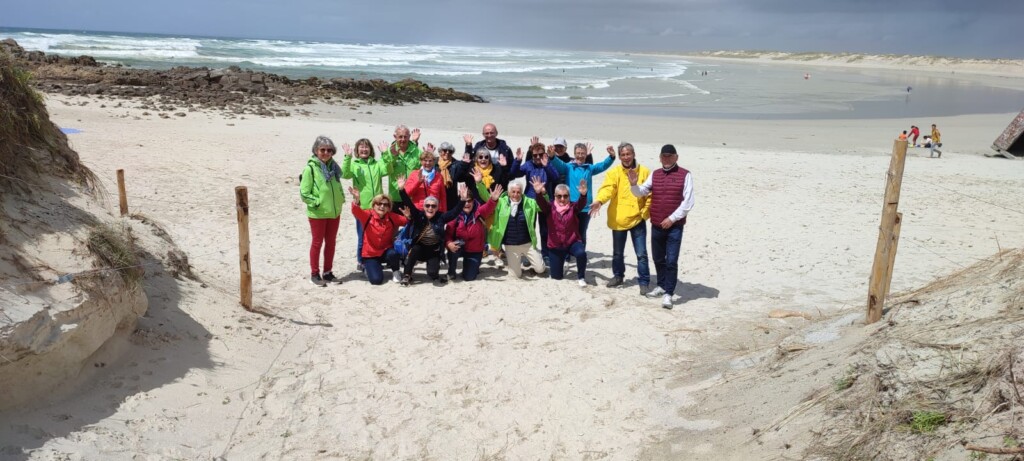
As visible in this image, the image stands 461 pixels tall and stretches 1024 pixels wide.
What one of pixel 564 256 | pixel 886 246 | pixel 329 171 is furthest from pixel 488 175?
pixel 886 246

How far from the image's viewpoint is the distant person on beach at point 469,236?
819 centimetres

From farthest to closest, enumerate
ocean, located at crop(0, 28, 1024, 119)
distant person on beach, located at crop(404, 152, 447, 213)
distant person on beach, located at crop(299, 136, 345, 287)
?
ocean, located at crop(0, 28, 1024, 119)
distant person on beach, located at crop(404, 152, 447, 213)
distant person on beach, located at crop(299, 136, 345, 287)

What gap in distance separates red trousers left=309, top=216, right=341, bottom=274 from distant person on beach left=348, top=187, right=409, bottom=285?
0.32 m

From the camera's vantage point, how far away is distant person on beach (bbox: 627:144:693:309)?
721 centimetres

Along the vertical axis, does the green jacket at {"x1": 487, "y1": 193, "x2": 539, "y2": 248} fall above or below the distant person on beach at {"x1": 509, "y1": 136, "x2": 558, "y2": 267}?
below

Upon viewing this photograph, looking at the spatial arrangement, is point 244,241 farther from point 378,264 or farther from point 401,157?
point 401,157

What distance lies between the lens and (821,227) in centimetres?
1098

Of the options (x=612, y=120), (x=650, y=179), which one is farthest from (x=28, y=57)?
(x=650, y=179)

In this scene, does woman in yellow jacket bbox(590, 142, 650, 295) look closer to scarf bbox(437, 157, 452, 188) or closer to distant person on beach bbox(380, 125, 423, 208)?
scarf bbox(437, 157, 452, 188)

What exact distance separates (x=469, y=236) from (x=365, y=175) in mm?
1409

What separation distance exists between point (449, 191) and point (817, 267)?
485cm

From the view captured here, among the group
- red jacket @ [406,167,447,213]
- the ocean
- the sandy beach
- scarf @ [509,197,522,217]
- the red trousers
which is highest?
the ocean

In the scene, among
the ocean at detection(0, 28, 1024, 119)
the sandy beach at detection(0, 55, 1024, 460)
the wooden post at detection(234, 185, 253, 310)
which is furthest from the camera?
the ocean at detection(0, 28, 1024, 119)

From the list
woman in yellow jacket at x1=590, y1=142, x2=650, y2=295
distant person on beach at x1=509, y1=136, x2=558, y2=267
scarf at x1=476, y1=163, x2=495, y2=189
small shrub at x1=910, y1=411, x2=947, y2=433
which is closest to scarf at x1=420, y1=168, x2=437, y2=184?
scarf at x1=476, y1=163, x2=495, y2=189
